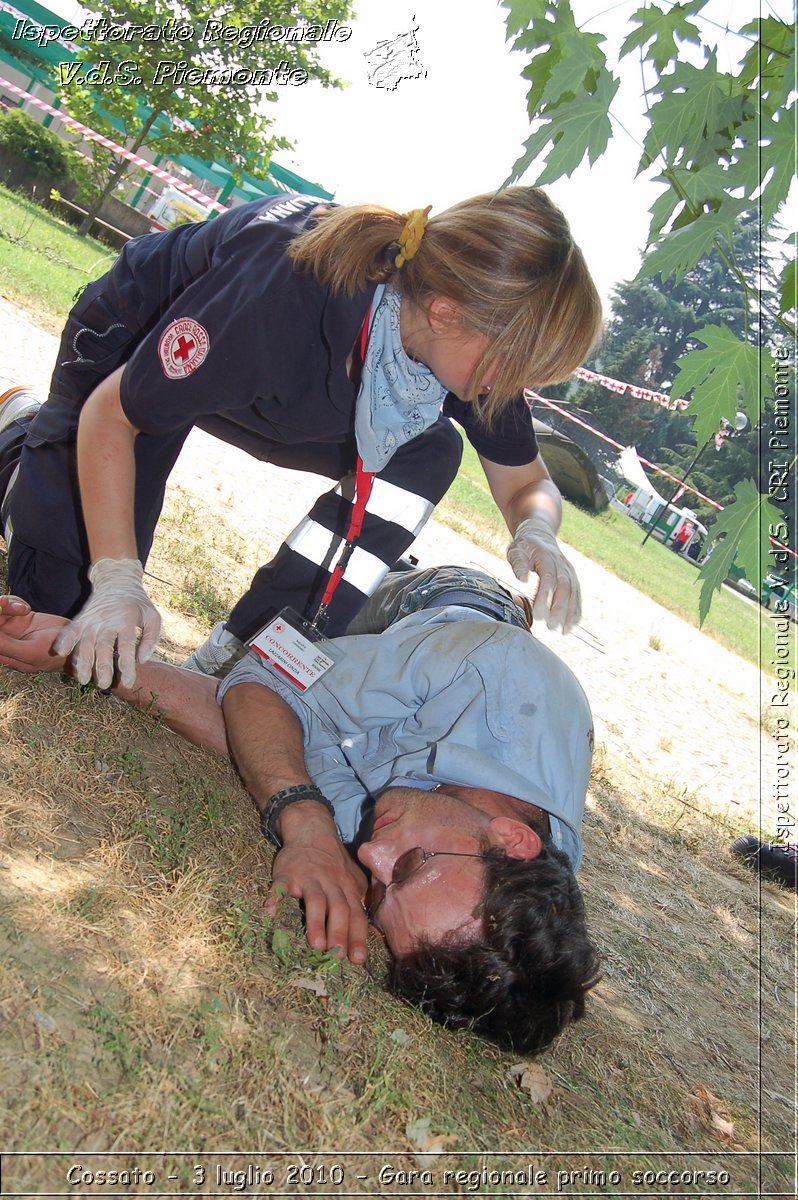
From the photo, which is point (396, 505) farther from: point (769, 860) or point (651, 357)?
point (651, 357)

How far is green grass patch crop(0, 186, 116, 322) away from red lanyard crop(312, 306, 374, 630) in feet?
13.2

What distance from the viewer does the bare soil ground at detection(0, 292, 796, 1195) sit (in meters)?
1.27

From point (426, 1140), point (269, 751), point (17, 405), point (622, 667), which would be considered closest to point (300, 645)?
point (269, 751)

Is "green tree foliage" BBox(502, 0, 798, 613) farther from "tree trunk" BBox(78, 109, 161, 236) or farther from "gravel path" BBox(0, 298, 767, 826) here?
"tree trunk" BBox(78, 109, 161, 236)

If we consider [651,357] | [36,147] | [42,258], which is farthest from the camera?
[651,357]

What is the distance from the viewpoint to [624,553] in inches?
558

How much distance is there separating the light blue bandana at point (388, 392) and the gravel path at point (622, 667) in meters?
2.34

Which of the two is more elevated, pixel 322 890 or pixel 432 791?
pixel 432 791

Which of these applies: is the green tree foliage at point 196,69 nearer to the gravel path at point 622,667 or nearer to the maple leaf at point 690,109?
the gravel path at point 622,667

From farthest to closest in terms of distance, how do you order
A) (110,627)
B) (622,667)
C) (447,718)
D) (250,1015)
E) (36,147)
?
(36,147) → (622,667) → (447,718) → (110,627) → (250,1015)

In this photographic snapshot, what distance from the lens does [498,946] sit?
1.69 metres

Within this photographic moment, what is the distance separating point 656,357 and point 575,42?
30.4 meters

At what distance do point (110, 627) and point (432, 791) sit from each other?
727 mm

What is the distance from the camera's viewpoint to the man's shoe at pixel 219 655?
8.76 ft
